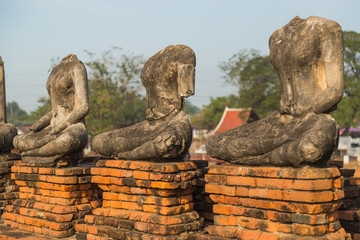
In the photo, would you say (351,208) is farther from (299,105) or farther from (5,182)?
(5,182)

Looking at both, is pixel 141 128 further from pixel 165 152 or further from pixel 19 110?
pixel 19 110

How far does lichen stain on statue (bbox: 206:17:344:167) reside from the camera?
→ 11.5 ft

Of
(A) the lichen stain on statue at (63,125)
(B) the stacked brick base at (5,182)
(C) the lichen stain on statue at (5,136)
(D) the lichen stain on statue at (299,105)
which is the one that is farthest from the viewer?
(C) the lichen stain on statue at (5,136)

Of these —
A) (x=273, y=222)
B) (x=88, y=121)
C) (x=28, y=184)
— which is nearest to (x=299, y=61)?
(x=273, y=222)

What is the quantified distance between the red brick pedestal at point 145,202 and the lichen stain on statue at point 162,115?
0.14 metres

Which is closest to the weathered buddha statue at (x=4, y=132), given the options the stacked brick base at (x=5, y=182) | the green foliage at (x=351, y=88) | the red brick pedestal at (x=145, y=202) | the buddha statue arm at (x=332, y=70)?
the stacked brick base at (x=5, y=182)

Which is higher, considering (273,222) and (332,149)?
(332,149)

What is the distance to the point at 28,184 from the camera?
5453 mm

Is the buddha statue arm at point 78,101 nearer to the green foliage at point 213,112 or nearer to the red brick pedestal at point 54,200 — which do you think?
the red brick pedestal at point 54,200

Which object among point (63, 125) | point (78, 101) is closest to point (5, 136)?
point (63, 125)

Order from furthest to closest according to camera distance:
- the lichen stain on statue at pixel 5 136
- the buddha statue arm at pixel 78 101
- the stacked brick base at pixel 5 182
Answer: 1. the lichen stain on statue at pixel 5 136
2. the stacked brick base at pixel 5 182
3. the buddha statue arm at pixel 78 101

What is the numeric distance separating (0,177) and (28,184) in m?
0.91

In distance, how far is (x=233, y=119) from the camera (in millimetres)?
28609

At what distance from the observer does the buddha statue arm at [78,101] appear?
5.38 m
